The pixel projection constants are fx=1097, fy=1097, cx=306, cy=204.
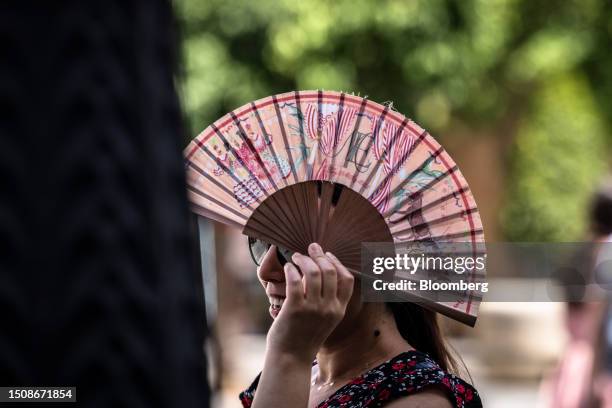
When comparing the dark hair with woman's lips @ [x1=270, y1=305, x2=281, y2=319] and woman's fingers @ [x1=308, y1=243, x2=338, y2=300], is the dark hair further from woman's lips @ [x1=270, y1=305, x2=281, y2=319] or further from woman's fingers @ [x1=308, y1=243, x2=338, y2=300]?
woman's fingers @ [x1=308, y1=243, x2=338, y2=300]

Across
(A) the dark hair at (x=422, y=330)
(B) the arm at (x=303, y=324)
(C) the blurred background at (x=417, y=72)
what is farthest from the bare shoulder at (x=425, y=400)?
(C) the blurred background at (x=417, y=72)

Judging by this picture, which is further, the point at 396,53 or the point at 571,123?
the point at 571,123

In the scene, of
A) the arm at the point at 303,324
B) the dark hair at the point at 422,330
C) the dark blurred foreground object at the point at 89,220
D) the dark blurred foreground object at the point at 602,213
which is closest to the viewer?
the dark blurred foreground object at the point at 89,220

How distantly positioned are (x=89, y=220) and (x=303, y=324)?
1.50m

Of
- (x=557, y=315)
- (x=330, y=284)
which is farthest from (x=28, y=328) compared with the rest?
(x=557, y=315)

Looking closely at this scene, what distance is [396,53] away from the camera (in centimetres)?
1353

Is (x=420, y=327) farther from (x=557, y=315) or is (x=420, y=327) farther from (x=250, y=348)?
(x=250, y=348)

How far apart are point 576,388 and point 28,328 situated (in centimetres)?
446

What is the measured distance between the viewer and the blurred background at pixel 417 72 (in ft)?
40.0

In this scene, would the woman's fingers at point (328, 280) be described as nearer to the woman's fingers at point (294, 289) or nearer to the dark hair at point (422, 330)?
the woman's fingers at point (294, 289)

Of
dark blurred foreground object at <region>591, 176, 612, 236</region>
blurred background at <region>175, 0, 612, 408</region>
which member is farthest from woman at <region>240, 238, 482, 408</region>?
blurred background at <region>175, 0, 612, 408</region>

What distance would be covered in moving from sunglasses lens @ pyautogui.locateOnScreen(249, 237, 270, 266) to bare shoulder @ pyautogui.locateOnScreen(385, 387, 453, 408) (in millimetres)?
475

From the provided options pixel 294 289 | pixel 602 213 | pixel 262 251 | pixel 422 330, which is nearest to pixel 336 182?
pixel 262 251

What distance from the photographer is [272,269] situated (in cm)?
245
